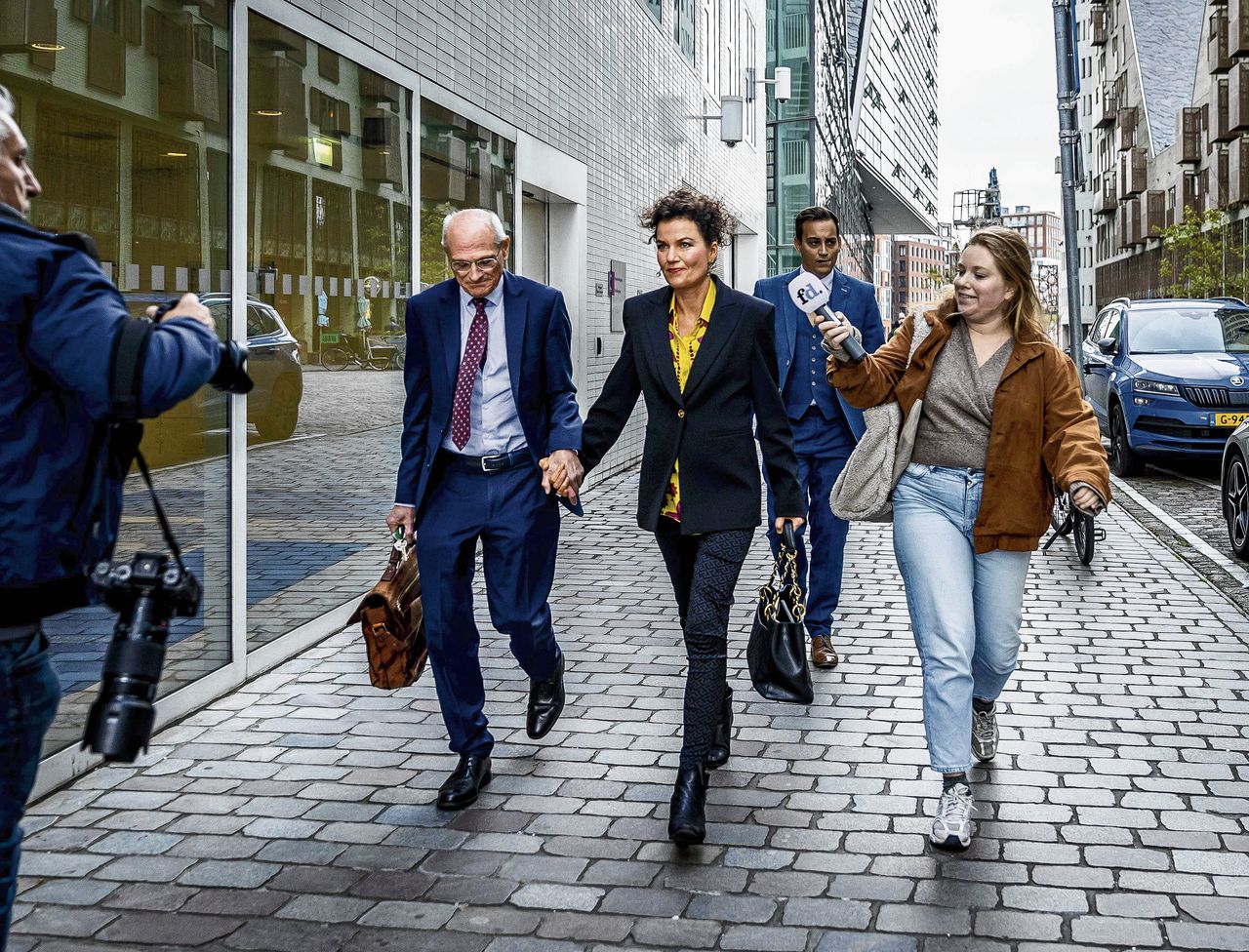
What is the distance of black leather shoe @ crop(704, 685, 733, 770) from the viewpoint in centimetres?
507

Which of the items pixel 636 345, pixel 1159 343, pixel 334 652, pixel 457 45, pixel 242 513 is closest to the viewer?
pixel 636 345

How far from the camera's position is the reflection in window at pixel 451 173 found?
29.9 feet

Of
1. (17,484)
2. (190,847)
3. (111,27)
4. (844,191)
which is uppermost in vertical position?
(844,191)

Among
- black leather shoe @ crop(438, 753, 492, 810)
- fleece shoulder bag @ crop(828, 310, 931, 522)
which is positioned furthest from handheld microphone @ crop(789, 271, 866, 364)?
black leather shoe @ crop(438, 753, 492, 810)

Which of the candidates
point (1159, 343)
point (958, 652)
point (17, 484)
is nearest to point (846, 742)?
point (958, 652)

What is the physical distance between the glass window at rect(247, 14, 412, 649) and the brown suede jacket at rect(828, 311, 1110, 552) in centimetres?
315

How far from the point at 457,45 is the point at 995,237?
605 cm

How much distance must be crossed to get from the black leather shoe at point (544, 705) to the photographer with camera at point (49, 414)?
8.68 feet

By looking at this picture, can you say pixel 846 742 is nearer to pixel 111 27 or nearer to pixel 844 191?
pixel 111 27

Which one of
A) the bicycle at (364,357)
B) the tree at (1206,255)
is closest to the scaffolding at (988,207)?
the tree at (1206,255)

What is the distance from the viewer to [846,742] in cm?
545

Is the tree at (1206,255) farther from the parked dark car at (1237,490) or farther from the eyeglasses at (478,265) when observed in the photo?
the eyeglasses at (478,265)

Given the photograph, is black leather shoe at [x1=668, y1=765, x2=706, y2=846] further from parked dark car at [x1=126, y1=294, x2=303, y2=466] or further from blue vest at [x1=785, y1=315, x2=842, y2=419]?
blue vest at [x1=785, y1=315, x2=842, y2=419]

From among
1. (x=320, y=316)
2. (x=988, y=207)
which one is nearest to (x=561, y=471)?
(x=320, y=316)
